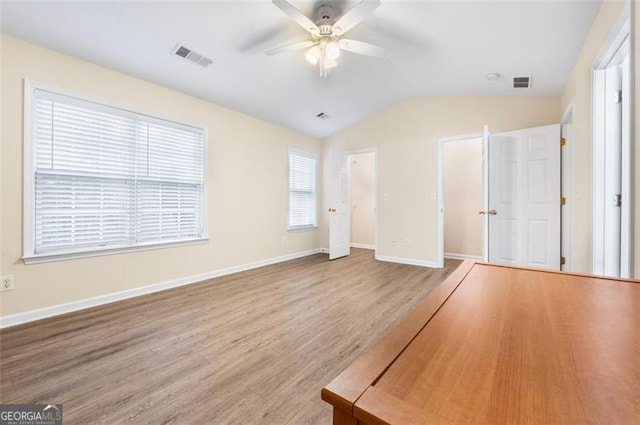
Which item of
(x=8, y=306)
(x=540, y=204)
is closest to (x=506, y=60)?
(x=540, y=204)

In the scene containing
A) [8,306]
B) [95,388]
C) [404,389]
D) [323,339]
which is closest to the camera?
[404,389]

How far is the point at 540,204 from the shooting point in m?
3.42

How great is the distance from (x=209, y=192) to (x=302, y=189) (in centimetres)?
202

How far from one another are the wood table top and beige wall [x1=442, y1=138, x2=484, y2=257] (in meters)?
4.58

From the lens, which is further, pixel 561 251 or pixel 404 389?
pixel 561 251

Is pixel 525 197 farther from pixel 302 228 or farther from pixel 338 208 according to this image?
pixel 302 228

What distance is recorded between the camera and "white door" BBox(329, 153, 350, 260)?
521 cm

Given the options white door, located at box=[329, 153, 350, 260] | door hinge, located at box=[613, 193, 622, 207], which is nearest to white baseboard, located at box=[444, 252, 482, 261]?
white door, located at box=[329, 153, 350, 260]

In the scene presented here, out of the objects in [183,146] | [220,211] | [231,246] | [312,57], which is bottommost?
[231,246]

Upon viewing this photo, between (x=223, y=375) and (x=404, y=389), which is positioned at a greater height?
(x=404, y=389)

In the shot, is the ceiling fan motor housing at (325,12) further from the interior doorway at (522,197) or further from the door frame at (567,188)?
the door frame at (567,188)

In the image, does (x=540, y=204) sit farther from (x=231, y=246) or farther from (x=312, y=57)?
(x=231, y=246)

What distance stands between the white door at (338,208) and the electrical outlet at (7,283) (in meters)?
3.95

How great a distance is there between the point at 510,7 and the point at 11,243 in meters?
4.49
